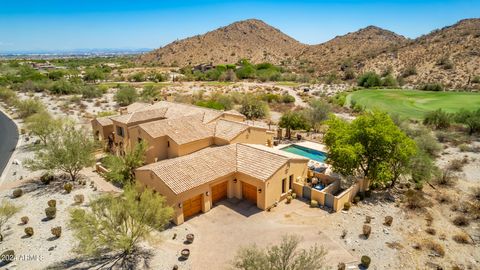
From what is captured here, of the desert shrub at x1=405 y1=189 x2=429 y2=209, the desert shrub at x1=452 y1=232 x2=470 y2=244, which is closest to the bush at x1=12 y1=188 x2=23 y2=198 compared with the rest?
the desert shrub at x1=405 y1=189 x2=429 y2=209

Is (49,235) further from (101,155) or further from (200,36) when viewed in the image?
(200,36)

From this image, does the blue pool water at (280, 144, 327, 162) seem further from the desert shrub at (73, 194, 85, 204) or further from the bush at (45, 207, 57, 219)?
the bush at (45, 207, 57, 219)

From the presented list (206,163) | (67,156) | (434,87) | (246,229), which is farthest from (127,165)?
(434,87)

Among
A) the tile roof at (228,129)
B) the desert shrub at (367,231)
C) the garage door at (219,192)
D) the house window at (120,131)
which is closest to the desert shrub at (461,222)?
the desert shrub at (367,231)

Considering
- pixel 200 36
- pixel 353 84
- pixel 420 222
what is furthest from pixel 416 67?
pixel 200 36

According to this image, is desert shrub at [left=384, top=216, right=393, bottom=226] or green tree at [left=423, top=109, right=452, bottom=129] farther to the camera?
green tree at [left=423, top=109, right=452, bottom=129]

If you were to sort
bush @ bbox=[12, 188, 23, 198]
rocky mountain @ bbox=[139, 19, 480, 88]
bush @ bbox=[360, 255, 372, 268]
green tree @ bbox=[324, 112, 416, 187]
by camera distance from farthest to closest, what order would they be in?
1. rocky mountain @ bbox=[139, 19, 480, 88]
2. bush @ bbox=[12, 188, 23, 198]
3. green tree @ bbox=[324, 112, 416, 187]
4. bush @ bbox=[360, 255, 372, 268]

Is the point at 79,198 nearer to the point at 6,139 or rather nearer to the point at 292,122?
the point at 292,122

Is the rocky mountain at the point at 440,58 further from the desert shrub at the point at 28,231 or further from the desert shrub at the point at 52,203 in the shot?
the desert shrub at the point at 28,231
